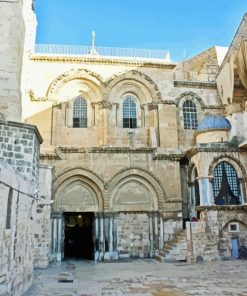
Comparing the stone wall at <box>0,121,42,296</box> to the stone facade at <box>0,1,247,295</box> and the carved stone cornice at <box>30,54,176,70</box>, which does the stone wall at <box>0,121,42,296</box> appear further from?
the carved stone cornice at <box>30,54,176,70</box>

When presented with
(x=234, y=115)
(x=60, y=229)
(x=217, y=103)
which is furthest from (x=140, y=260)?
(x=217, y=103)

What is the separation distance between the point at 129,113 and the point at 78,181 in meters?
6.23

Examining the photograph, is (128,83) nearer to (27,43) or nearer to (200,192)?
(27,43)

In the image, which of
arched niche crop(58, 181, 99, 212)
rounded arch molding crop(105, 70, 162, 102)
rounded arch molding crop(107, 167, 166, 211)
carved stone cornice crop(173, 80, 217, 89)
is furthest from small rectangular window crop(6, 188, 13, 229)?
carved stone cornice crop(173, 80, 217, 89)

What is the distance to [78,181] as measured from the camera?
61.1 ft

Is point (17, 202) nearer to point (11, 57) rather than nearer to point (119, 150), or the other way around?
point (11, 57)

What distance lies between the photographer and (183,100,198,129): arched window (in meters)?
22.7

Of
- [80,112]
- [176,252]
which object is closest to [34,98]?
[80,112]

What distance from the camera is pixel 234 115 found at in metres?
20.5

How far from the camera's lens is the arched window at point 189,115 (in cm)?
2268

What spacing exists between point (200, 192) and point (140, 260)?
16.0 feet

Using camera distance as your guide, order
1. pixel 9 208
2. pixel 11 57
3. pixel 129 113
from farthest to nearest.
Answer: pixel 129 113 < pixel 11 57 < pixel 9 208

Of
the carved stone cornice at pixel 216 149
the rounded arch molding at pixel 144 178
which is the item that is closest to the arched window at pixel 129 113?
the rounded arch molding at pixel 144 178

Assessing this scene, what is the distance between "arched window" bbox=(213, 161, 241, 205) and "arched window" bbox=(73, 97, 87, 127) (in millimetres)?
9000
